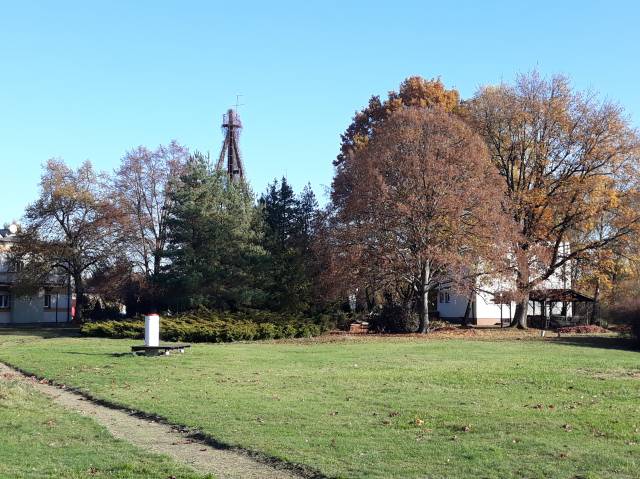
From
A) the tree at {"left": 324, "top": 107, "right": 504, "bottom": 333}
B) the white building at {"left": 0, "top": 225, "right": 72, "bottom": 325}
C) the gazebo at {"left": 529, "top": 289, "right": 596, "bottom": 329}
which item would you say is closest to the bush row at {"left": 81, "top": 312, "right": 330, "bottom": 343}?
the tree at {"left": 324, "top": 107, "right": 504, "bottom": 333}

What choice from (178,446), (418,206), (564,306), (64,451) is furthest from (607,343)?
(64,451)

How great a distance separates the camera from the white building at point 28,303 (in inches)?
2368

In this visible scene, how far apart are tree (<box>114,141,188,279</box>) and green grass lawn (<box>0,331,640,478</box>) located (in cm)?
2572

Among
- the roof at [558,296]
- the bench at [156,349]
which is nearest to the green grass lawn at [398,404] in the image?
the bench at [156,349]

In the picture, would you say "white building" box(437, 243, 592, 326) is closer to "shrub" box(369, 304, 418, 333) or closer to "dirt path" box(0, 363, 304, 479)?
"shrub" box(369, 304, 418, 333)

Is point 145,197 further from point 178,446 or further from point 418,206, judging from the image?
point 178,446

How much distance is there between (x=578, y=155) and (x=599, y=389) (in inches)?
1253

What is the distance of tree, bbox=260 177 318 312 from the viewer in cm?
4388

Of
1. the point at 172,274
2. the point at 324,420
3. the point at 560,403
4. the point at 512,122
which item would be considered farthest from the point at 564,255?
the point at 324,420

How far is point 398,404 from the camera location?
12969 mm

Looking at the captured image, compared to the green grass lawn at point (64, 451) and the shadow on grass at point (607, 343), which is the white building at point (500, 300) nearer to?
the shadow on grass at point (607, 343)

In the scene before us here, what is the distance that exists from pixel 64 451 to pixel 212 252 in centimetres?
3427

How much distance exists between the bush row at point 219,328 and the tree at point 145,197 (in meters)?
12.3

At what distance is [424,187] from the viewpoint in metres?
37.6
